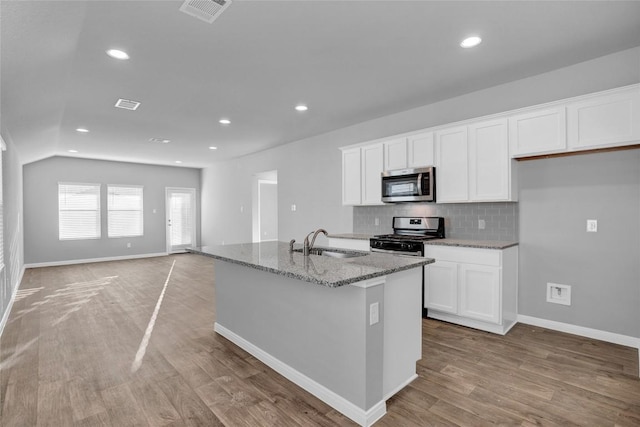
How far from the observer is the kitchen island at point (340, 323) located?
1.96 meters

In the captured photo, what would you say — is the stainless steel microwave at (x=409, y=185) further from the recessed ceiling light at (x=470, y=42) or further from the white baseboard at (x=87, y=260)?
the white baseboard at (x=87, y=260)

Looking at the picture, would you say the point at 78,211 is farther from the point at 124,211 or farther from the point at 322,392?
the point at 322,392

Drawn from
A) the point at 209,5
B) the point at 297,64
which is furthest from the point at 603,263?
the point at 209,5

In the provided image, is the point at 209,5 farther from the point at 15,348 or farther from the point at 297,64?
the point at 15,348

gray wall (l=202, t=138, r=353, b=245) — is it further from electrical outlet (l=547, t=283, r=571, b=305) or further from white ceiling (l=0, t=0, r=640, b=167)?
electrical outlet (l=547, t=283, r=571, b=305)

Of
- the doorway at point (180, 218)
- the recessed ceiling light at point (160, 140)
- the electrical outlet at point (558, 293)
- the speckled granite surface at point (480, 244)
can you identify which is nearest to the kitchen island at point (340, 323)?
the speckled granite surface at point (480, 244)

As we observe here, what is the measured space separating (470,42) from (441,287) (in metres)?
2.43

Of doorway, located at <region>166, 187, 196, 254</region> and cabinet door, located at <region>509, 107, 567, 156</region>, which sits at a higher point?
cabinet door, located at <region>509, 107, 567, 156</region>

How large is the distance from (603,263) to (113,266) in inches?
344

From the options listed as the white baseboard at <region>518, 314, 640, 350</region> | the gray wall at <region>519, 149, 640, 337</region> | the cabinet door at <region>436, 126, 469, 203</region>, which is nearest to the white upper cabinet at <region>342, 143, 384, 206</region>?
the cabinet door at <region>436, 126, 469, 203</region>

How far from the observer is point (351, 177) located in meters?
4.95

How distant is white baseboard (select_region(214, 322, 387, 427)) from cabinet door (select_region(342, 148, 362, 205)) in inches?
105

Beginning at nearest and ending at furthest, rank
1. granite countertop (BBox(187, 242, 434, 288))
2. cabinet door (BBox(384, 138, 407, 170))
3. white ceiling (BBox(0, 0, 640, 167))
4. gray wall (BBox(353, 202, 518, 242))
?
1. granite countertop (BBox(187, 242, 434, 288))
2. white ceiling (BBox(0, 0, 640, 167))
3. gray wall (BBox(353, 202, 518, 242))
4. cabinet door (BBox(384, 138, 407, 170))

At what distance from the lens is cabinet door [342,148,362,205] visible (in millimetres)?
4852
